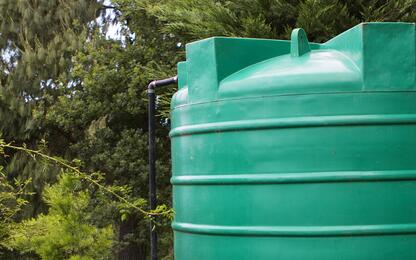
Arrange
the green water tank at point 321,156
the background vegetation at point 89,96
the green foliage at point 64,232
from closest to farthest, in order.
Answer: the green water tank at point 321,156 < the green foliage at point 64,232 < the background vegetation at point 89,96

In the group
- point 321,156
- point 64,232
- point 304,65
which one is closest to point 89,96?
point 64,232

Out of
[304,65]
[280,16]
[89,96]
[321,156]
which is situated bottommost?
[321,156]

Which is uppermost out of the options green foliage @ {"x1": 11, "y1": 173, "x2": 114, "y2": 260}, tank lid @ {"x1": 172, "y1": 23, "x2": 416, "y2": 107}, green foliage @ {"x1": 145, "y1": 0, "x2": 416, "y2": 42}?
green foliage @ {"x1": 145, "y1": 0, "x2": 416, "y2": 42}

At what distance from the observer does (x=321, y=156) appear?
2.38m

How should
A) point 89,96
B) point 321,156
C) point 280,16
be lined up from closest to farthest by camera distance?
point 321,156
point 280,16
point 89,96

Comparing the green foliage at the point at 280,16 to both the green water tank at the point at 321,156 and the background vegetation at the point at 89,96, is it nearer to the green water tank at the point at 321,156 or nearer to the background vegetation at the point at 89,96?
the background vegetation at the point at 89,96

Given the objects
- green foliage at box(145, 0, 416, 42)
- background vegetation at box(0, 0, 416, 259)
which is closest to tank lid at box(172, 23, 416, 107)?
green foliage at box(145, 0, 416, 42)

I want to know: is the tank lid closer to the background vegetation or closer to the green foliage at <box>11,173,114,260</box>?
the green foliage at <box>11,173,114,260</box>

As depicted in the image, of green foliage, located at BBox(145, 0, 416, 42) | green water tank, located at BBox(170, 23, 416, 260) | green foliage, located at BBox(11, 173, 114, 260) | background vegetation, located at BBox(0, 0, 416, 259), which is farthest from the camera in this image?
background vegetation, located at BBox(0, 0, 416, 259)

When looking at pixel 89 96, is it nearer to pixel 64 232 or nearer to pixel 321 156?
pixel 64 232

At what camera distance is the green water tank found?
93.6 inches

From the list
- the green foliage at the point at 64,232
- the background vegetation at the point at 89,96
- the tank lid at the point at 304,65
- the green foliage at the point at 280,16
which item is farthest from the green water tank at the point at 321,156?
the background vegetation at the point at 89,96

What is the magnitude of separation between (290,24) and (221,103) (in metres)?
3.14

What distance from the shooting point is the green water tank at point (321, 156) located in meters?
2.38
